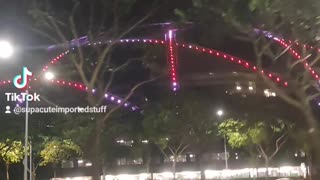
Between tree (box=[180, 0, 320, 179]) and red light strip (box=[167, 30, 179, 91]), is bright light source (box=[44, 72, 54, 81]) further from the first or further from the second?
tree (box=[180, 0, 320, 179])

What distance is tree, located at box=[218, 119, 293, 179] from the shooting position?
1665 inches

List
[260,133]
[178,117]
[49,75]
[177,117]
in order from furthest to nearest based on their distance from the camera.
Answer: [260,133] → [178,117] → [177,117] → [49,75]

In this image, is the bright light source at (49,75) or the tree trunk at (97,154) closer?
the tree trunk at (97,154)

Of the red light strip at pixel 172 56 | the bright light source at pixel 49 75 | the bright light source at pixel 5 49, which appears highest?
the red light strip at pixel 172 56

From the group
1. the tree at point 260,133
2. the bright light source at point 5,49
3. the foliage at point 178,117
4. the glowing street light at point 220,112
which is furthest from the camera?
the tree at point 260,133

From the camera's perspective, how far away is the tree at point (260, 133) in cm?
4230

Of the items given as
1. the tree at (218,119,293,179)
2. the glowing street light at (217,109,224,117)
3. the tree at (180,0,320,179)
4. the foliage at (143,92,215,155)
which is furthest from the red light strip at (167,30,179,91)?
the tree at (180,0,320,179)

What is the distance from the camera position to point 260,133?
44156 mm

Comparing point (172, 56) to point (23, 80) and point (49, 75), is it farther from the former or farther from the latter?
point (23, 80)

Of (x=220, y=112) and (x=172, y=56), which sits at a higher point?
(x=172, y=56)

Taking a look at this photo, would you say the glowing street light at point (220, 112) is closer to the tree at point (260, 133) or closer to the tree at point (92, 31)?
the tree at point (260, 133)

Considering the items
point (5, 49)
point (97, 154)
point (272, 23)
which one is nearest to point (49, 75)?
point (97, 154)

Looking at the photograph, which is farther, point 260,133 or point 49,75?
point 260,133

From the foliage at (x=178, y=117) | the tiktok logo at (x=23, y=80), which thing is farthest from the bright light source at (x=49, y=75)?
the foliage at (x=178, y=117)
